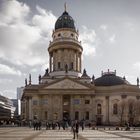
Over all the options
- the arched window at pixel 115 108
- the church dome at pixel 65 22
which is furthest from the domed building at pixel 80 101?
the church dome at pixel 65 22

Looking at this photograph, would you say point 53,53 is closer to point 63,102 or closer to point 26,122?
point 63,102

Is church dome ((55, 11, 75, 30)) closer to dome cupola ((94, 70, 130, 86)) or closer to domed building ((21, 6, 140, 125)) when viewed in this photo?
domed building ((21, 6, 140, 125))

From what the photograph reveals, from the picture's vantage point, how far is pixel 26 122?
100 meters

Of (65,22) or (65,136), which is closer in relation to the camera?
(65,136)

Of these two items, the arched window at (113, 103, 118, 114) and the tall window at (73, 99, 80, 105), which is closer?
the tall window at (73, 99, 80, 105)

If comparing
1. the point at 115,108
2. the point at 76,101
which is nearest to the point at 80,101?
the point at 76,101

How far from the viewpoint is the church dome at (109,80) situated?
11274 cm

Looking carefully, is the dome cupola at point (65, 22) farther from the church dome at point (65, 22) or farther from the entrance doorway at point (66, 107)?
the entrance doorway at point (66, 107)

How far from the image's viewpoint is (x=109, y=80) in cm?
11450

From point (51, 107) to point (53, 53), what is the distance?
21.0 meters

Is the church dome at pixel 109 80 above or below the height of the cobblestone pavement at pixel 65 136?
above

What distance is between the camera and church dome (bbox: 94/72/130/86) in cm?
11274

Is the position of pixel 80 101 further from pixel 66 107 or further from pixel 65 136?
pixel 65 136

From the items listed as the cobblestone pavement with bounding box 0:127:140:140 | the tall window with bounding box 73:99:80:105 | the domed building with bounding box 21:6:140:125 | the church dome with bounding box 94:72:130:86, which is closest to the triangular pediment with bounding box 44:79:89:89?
the domed building with bounding box 21:6:140:125
